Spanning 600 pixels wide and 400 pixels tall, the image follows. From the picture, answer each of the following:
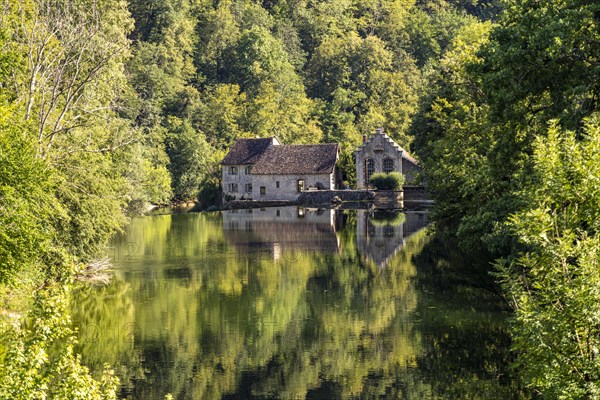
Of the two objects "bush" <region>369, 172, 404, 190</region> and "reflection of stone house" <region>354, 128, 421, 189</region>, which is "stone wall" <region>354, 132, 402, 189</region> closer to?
"reflection of stone house" <region>354, 128, 421, 189</region>

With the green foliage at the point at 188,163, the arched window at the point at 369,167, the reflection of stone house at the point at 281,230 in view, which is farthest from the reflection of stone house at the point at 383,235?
the green foliage at the point at 188,163

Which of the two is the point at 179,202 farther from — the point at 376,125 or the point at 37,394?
the point at 37,394

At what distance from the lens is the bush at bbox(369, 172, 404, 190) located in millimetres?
78000

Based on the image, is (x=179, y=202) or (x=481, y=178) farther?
(x=179, y=202)

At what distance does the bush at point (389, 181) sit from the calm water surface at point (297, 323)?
30917 millimetres

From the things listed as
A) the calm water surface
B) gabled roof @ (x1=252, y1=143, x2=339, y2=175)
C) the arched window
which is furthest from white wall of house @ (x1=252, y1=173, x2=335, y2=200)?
the calm water surface

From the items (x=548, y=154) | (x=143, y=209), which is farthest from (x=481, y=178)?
(x=143, y=209)

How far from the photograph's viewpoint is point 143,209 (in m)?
71.0

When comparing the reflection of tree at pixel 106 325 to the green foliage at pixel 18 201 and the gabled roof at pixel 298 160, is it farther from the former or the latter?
the gabled roof at pixel 298 160

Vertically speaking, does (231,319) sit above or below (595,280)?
below

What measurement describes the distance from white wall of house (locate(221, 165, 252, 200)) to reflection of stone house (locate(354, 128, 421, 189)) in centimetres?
1235

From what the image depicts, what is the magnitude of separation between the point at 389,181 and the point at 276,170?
12.7m

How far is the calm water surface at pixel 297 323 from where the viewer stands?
2117cm

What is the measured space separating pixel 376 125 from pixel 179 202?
27.8m
